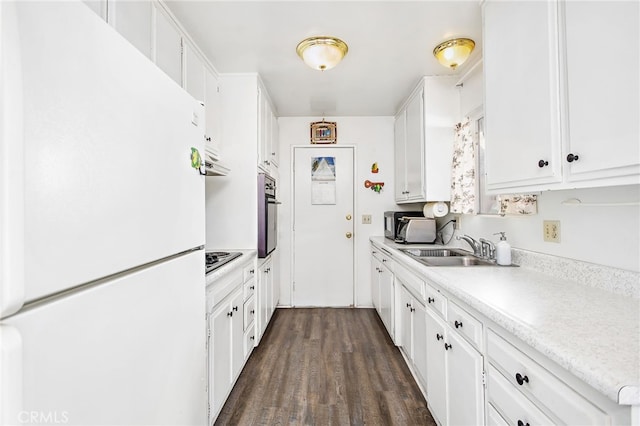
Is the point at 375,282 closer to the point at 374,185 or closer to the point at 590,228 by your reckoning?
the point at 374,185

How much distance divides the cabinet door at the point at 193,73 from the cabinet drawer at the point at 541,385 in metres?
2.12

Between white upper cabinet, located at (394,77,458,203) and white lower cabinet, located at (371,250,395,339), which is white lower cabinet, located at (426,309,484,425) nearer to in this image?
white lower cabinet, located at (371,250,395,339)

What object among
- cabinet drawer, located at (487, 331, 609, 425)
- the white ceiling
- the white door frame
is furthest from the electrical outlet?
the white door frame

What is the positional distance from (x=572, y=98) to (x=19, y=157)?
1.53 meters

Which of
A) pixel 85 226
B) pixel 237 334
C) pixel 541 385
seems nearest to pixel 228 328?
pixel 237 334

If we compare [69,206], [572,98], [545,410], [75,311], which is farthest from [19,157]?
[572,98]

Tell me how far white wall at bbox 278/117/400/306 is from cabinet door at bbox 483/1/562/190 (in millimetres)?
2199

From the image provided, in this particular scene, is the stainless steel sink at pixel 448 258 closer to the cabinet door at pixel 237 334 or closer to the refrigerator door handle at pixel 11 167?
the cabinet door at pixel 237 334

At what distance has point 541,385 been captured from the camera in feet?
2.75

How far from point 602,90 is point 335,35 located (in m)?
1.56

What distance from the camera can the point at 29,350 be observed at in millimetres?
460

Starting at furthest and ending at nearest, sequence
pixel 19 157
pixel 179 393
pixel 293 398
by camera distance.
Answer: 1. pixel 293 398
2. pixel 179 393
3. pixel 19 157

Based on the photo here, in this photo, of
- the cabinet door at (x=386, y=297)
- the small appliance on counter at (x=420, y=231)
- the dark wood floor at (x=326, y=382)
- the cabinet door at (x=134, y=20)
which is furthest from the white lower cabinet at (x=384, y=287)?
the cabinet door at (x=134, y=20)

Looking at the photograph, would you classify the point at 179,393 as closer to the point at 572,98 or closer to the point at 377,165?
the point at 572,98
